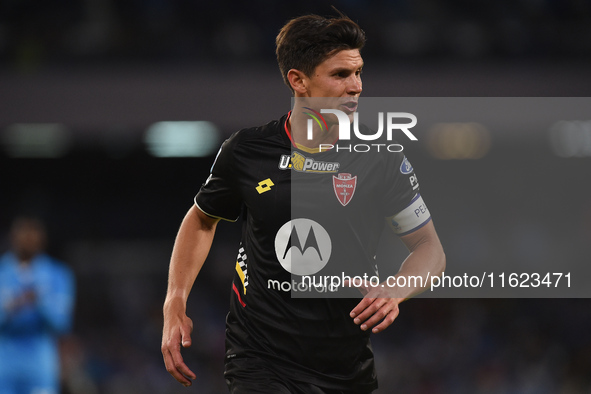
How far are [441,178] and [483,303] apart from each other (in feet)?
7.92

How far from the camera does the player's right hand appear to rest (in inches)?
108

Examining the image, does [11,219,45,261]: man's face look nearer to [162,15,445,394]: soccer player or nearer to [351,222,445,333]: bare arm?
[162,15,445,394]: soccer player

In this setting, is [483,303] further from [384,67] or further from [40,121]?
[40,121]

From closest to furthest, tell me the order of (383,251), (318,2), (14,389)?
(383,251), (14,389), (318,2)

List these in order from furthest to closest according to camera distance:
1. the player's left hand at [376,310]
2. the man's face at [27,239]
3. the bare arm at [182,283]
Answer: the man's face at [27,239] → the bare arm at [182,283] → the player's left hand at [376,310]

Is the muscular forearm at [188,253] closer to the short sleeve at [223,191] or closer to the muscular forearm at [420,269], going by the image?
the short sleeve at [223,191]

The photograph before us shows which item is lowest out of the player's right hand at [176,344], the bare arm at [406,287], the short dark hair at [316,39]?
the player's right hand at [176,344]

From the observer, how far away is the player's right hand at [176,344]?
2748 mm

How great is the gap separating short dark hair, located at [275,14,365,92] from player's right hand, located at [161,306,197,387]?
3.60 feet

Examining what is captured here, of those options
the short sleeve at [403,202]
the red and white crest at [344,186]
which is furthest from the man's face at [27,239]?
the short sleeve at [403,202]

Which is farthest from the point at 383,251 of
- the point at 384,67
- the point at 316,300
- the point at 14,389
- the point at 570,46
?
the point at 570,46

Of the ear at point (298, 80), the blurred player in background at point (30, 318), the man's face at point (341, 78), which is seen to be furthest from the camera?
the blurred player in background at point (30, 318)

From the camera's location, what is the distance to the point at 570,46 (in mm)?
11188

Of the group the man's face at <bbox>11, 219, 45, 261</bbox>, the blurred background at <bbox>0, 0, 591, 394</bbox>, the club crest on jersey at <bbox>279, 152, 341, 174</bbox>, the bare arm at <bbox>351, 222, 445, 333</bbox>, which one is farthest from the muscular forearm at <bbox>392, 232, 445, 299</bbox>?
the blurred background at <bbox>0, 0, 591, 394</bbox>
